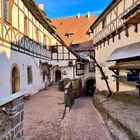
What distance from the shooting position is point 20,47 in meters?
13.3

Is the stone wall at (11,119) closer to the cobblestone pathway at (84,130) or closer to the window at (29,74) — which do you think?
the cobblestone pathway at (84,130)

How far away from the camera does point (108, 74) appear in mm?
17531

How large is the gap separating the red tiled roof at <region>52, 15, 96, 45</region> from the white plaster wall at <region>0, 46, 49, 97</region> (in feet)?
48.7

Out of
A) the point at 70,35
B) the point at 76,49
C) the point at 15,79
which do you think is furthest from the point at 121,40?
the point at 70,35

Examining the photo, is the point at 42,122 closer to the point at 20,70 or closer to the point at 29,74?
the point at 20,70

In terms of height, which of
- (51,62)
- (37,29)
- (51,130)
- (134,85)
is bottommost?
(51,130)

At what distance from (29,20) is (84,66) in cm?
1578

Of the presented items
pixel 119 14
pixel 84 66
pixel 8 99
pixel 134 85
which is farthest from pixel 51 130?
pixel 84 66

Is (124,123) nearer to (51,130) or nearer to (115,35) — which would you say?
(51,130)

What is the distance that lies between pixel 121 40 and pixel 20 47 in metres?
6.00

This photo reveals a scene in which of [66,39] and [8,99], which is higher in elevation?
[66,39]

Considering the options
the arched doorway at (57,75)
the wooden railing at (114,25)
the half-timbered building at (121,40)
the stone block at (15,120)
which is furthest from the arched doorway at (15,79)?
the arched doorway at (57,75)

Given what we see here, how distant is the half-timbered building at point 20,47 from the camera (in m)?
10.7

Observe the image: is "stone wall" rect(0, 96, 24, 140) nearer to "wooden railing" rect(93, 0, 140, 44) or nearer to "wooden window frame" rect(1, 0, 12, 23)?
"wooden window frame" rect(1, 0, 12, 23)
